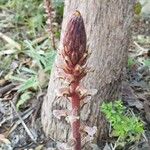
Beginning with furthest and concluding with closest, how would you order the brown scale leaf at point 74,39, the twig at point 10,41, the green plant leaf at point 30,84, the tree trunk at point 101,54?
the twig at point 10,41 < the green plant leaf at point 30,84 < the tree trunk at point 101,54 < the brown scale leaf at point 74,39

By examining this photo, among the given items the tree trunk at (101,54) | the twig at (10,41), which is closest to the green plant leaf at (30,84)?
the tree trunk at (101,54)

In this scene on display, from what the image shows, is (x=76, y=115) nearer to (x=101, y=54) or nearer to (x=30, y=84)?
(x=101, y=54)

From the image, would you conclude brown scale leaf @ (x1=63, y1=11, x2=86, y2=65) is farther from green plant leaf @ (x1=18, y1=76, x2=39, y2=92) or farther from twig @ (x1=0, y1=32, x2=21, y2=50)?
twig @ (x1=0, y1=32, x2=21, y2=50)

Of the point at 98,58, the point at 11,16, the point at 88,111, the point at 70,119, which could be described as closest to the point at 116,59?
the point at 98,58

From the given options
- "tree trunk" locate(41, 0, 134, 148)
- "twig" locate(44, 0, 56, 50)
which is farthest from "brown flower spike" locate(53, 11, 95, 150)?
"twig" locate(44, 0, 56, 50)

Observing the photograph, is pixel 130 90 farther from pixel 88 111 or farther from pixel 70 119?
pixel 70 119

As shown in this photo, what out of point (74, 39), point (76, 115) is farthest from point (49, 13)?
point (74, 39)

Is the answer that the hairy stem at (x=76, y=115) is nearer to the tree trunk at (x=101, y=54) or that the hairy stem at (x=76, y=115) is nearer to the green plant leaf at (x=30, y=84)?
the tree trunk at (x=101, y=54)

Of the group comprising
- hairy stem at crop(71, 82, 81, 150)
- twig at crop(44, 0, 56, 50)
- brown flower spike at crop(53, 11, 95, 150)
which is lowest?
hairy stem at crop(71, 82, 81, 150)

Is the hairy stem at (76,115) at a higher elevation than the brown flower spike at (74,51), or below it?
below
